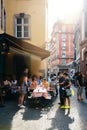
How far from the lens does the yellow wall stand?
2433 cm

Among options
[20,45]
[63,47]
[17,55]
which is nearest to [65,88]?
[20,45]

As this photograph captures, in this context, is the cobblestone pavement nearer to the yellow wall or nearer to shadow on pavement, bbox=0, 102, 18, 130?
shadow on pavement, bbox=0, 102, 18, 130

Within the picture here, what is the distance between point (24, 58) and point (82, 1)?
19.9 m

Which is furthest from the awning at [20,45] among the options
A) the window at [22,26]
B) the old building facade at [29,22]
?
the window at [22,26]

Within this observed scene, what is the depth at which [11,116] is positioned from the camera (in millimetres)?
10766

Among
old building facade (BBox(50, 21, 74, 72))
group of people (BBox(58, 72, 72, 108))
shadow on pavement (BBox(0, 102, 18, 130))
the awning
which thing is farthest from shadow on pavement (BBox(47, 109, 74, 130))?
old building facade (BBox(50, 21, 74, 72))

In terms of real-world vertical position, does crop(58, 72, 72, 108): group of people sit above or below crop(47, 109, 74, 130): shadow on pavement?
above

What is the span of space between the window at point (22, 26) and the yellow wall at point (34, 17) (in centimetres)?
35

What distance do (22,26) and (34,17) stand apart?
1.22 meters

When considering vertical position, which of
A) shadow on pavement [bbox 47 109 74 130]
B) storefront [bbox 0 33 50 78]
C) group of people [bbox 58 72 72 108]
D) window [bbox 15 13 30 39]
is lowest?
shadow on pavement [bbox 47 109 74 130]

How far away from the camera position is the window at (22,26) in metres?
24.5

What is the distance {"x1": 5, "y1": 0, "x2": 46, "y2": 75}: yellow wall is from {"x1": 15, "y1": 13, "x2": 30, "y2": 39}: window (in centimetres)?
35

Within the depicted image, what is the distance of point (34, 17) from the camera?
960 inches

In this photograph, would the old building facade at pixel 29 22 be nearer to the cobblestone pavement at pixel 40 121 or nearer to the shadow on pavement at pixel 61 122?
the cobblestone pavement at pixel 40 121
